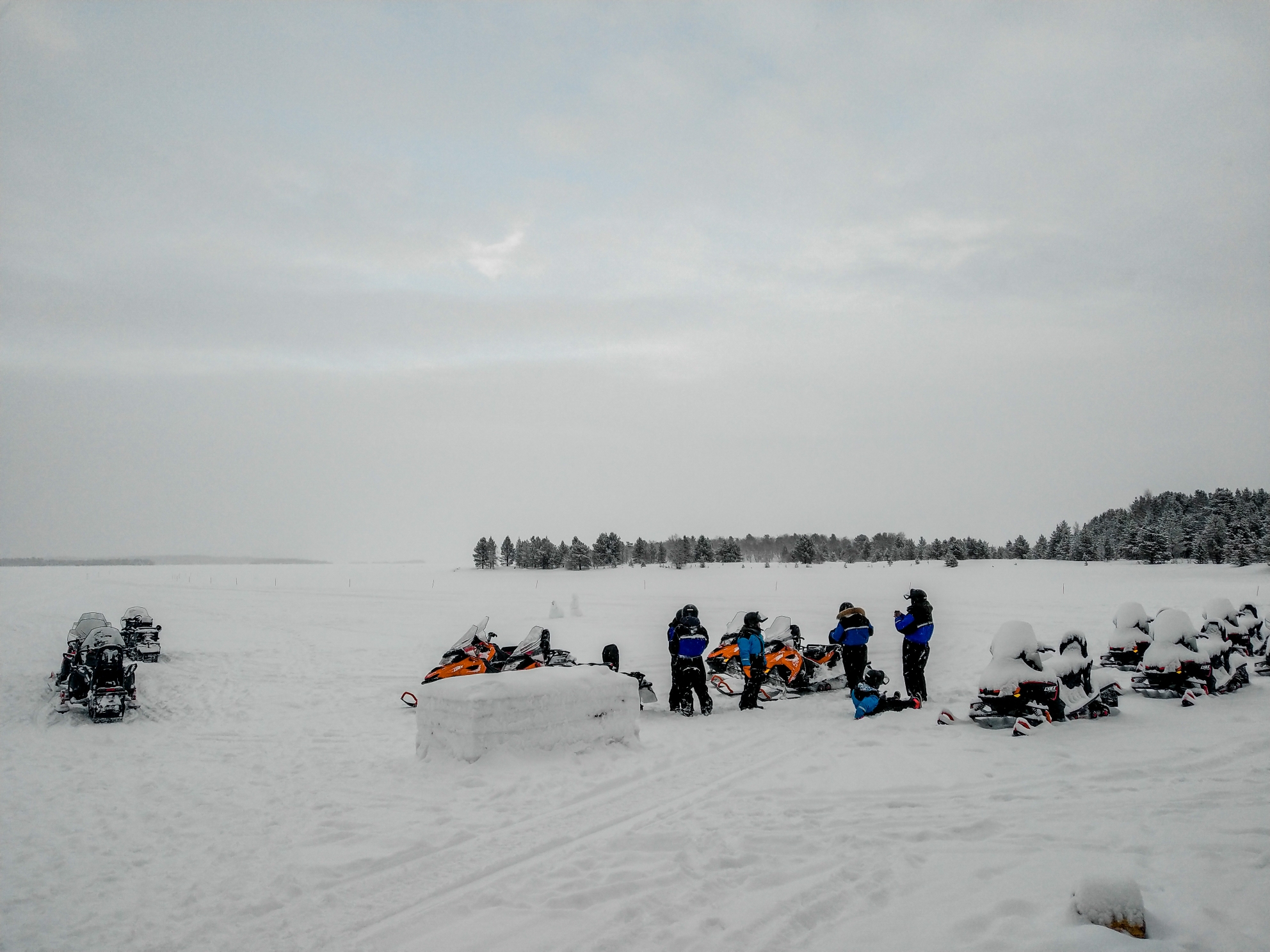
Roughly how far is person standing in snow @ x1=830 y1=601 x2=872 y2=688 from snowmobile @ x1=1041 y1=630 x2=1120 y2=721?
266 cm

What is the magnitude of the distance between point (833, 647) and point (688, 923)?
9994 millimetres

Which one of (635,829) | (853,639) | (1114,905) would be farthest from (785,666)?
(1114,905)

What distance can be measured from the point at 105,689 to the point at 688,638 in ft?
28.8

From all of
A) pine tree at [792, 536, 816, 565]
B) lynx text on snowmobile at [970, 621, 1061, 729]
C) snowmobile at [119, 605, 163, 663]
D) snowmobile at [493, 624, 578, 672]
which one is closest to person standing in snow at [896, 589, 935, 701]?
lynx text on snowmobile at [970, 621, 1061, 729]

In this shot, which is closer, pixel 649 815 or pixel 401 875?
pixel 401 875

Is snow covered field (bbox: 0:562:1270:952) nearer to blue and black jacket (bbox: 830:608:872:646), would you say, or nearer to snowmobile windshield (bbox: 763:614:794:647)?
blue and black jacket (bbox: 830:608:872:646)

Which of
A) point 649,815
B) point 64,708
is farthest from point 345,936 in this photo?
point 64,708

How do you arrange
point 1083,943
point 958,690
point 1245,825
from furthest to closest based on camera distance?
1. point 958,690
2. point 1245,825
3. point 1083,943

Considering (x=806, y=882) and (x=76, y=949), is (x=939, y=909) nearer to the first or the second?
(x=806, y=882)

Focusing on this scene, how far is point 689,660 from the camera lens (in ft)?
34.7

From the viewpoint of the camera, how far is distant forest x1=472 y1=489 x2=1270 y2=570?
168 feet

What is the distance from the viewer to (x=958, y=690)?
11906 millimetres

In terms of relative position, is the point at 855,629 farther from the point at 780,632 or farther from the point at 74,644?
the point at 74,644

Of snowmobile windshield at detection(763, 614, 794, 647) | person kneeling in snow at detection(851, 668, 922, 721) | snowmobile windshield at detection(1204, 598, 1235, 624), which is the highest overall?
snowmobile windshield at detection(1204, 598, 1235, 624)
